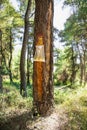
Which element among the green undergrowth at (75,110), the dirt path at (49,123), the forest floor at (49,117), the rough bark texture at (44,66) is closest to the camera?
the dirt path at (49,123)

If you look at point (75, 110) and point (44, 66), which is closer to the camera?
point (44, 66)

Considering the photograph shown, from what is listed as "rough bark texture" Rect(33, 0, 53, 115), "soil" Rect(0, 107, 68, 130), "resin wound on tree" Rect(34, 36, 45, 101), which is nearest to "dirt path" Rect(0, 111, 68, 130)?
"soil" Rect(0, 107, 68, 130)

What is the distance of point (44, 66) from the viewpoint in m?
6.08

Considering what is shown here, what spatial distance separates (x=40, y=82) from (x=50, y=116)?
2.61 feet

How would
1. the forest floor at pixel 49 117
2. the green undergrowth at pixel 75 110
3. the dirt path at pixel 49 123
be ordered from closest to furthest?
the dirt path at pixel 49 123 < the forest floor at pixel 49 117 < the green undergrowth at pixel 75 110

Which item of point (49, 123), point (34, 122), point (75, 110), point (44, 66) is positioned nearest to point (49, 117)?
point (49, 123)

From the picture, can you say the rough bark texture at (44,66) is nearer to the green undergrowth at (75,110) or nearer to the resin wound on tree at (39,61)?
the resin wound on tree at (39,61)

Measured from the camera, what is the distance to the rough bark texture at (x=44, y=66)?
6.03 meters

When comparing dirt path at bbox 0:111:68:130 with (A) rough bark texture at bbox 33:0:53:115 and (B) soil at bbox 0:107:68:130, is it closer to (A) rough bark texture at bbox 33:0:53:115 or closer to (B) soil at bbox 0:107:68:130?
(B) soil at bbox 0:107:68:130

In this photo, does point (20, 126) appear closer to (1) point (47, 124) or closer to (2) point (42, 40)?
(1) point (47, 124)

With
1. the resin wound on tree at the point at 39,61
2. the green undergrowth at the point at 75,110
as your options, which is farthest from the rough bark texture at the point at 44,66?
the green undergrowth at the point at 75,110

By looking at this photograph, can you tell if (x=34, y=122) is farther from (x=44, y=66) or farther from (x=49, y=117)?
(x=44, y=66)

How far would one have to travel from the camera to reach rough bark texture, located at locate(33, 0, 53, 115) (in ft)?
19.8

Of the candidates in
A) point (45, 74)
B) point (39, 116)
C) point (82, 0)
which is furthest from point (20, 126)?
point (82, 0)
